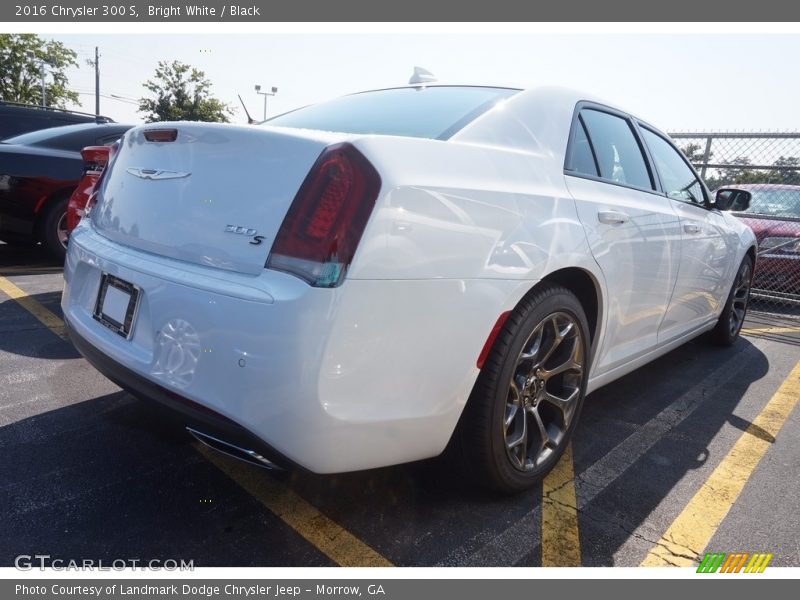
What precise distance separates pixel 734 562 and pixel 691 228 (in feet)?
6.15

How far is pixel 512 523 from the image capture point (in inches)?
79.0

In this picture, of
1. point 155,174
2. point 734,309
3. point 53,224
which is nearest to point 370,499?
point 155,174

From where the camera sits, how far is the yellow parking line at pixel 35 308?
12.5 ft

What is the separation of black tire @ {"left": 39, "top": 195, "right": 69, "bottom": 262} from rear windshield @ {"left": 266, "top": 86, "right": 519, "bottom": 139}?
4038mm

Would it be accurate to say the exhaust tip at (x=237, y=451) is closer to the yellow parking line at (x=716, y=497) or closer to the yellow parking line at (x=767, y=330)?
the yellow parking line at (x=716, y=497)

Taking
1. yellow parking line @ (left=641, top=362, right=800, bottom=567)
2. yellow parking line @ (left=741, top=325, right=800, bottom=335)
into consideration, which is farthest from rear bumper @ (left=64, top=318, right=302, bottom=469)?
yellow parking line @ (left=741, top=325, right=800, bottom=335)

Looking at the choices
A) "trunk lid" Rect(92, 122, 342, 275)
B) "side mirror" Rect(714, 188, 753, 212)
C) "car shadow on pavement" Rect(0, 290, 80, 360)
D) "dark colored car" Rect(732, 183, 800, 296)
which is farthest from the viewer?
"dark colored car" Rect(732, 183, 800, 296)

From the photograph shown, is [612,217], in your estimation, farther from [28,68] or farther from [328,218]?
[28,68]

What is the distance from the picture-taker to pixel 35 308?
4.22 meters

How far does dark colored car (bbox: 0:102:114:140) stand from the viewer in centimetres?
769

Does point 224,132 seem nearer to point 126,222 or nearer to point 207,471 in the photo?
point 126,222

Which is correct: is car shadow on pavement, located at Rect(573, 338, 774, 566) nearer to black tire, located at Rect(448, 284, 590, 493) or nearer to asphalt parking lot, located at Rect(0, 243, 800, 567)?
asphalt parking lot, located at Rect(0, 243, 800, 567)

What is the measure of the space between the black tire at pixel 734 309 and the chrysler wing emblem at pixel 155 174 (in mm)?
3983

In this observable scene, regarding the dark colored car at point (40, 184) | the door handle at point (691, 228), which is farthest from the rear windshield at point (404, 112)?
the dark colored car at point (40, 184)
